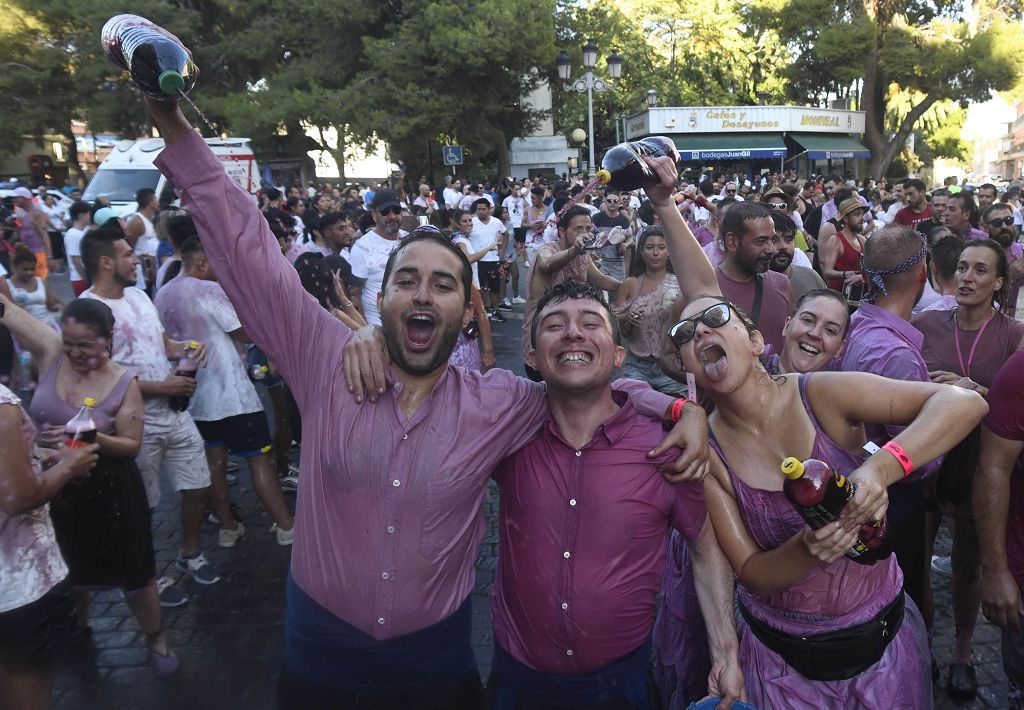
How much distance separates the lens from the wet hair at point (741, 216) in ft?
13.6

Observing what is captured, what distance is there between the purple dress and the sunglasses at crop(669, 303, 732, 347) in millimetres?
345

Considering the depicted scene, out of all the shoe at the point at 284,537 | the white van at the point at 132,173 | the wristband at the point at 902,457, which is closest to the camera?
the wristband at the point at 902,457

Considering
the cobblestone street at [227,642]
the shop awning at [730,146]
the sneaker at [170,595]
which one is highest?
the shop awning at [730,146]

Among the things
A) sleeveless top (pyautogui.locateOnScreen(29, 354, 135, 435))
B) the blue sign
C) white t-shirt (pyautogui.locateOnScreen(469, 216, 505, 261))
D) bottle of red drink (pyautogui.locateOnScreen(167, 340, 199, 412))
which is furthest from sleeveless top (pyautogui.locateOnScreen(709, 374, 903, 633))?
the blue sign

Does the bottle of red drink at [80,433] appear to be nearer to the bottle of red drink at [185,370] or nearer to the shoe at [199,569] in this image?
the bottle of red drink at [185,370]

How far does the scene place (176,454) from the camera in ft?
14.8

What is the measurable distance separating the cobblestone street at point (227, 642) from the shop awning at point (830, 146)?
120ft

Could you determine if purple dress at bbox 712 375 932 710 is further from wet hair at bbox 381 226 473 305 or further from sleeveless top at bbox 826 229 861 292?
sleeveless top at bbox 826 229 861 292

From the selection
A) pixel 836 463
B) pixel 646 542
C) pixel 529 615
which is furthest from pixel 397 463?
pixel 836 463

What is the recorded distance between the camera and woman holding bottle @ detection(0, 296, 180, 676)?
11.7 feet

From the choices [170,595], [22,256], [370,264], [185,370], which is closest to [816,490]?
[185,370]

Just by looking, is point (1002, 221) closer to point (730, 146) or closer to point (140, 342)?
point (140, 342)

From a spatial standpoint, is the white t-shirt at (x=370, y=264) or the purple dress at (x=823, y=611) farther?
the white t-shirt at (x=370, y=264)

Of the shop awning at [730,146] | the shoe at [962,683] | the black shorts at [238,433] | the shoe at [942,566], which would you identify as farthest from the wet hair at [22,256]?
the shop awning at [730,146]
